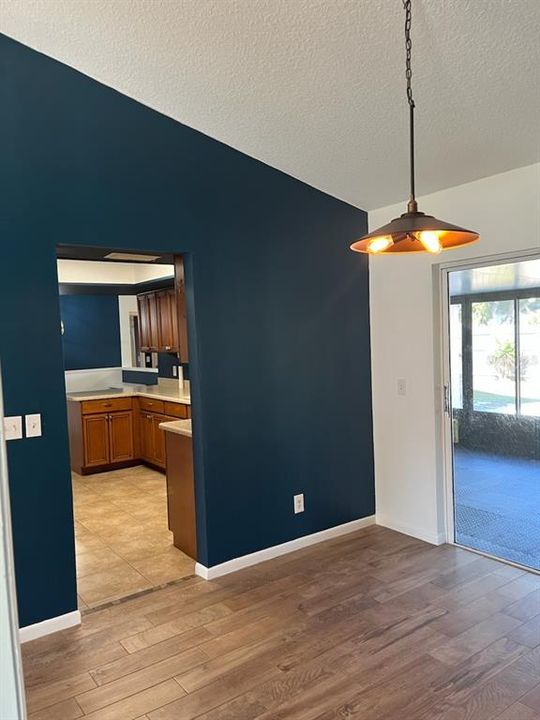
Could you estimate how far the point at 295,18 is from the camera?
2.28 meters

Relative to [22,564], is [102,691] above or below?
below

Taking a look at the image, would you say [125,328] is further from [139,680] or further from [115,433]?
[139,680]

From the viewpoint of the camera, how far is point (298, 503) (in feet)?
12.6

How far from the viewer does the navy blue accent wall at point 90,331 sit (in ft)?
24.8

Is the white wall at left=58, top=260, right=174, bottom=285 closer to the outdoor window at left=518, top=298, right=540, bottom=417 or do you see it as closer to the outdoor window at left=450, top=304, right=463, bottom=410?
the outdoor window at left=450, top=304, right=463, bottom=410

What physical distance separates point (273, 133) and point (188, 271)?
3.23ft

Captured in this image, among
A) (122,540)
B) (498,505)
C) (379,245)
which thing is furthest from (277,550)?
(379,245)

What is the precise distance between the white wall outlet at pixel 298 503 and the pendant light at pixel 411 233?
7.30 feet

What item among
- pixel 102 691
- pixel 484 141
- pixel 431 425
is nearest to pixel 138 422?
pixel 431 425

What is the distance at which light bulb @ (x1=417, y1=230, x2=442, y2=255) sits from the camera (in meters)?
1.97

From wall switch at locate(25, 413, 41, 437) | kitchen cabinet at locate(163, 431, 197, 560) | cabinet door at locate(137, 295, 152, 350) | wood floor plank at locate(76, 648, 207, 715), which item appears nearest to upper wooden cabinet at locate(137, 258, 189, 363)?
cabinet door at locate(137, 295, 152, 350)

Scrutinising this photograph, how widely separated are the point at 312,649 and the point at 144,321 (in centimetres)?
495

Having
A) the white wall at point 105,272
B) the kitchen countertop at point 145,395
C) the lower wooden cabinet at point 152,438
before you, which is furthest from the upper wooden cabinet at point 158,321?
the lower wooden cabinet at point 152,438

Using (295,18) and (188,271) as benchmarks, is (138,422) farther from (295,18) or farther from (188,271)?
(295,18)
